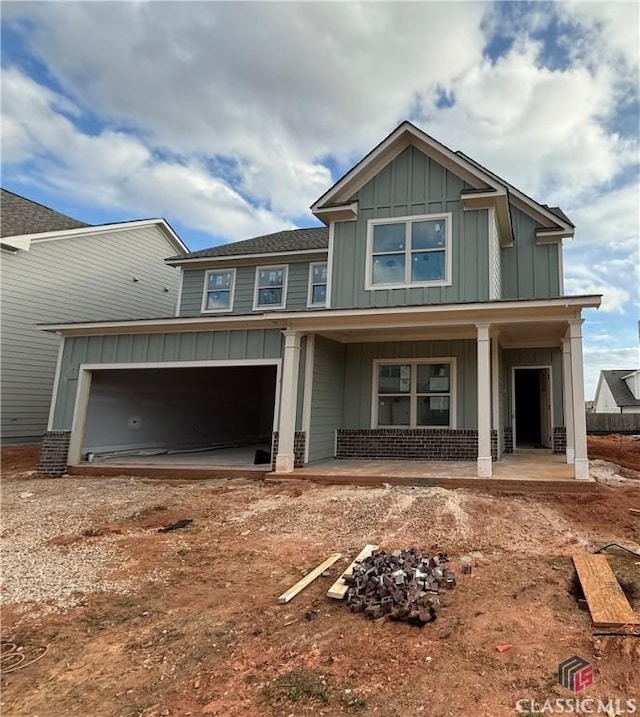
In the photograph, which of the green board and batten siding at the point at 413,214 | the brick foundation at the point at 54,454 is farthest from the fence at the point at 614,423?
the brick foundation at the point at 54,454

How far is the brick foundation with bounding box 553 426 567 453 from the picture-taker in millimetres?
10883

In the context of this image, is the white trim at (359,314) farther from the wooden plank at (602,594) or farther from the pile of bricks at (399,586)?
the pile of bricks at (399,586)

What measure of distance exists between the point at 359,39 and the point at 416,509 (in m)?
8.58

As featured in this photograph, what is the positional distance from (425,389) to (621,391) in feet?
84.7

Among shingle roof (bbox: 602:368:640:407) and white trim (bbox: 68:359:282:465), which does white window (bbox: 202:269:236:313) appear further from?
shingle roof (bbox: 602:368:640:407)

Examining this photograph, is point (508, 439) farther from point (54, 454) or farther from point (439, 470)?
point (54, 454)

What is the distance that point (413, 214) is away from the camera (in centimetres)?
939

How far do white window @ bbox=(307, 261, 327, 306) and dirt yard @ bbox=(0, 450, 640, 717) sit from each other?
7.22 m

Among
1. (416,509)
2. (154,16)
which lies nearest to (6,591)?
(416,509)

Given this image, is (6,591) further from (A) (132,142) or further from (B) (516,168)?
(B) (516,168)

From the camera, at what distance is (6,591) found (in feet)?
11.9

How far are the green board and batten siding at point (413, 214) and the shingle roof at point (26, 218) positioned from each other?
990cm

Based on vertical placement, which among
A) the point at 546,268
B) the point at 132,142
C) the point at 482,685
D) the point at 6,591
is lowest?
the point at 6,591

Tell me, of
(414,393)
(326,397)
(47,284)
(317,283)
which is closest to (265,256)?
(317,283)
